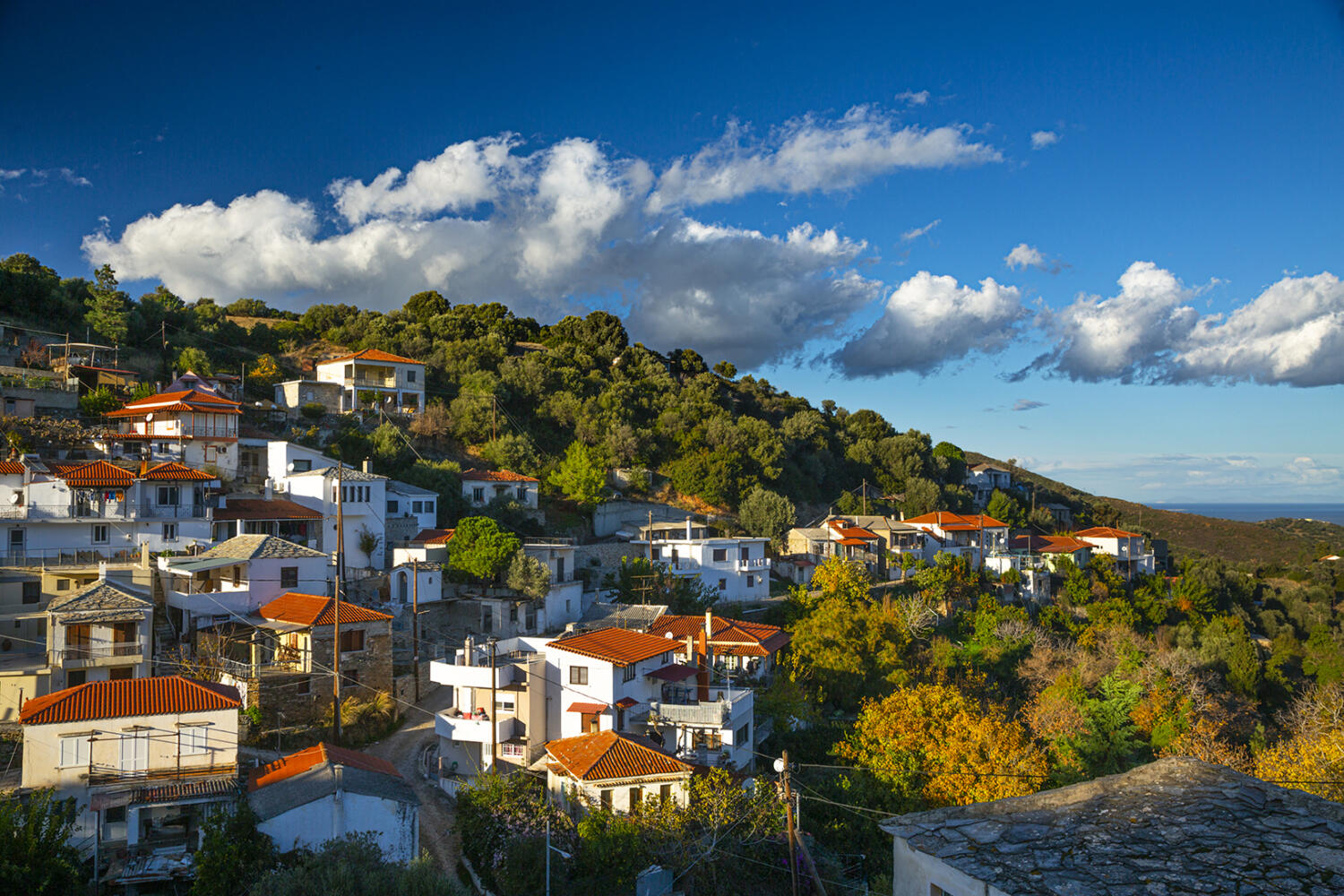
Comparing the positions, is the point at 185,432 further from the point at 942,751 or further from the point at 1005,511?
the point at 1005,511

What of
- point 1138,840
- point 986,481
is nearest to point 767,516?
point 1138,840

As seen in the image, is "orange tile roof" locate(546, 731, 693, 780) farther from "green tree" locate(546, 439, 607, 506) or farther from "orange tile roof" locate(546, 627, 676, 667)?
"green tree" locate(546, 439, 607, 506)

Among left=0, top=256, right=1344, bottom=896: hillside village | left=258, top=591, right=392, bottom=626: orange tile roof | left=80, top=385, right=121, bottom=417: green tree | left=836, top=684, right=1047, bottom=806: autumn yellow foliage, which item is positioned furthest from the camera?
left=80, top=385, right=121, bottom=417: green tree

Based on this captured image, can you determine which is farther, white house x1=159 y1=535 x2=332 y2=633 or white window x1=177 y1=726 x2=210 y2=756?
white house x1=159 y1=535 x2=332 y2=633

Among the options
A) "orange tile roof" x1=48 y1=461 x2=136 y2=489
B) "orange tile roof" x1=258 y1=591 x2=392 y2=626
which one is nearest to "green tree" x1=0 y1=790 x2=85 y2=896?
"orange tile roof" x1=258 y1=591 x2=392 y2=626

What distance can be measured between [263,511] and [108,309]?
25.2m

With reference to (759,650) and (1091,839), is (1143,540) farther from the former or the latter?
(1091,839)

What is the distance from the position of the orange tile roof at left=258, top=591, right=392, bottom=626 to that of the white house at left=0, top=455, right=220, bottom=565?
21.4 feet

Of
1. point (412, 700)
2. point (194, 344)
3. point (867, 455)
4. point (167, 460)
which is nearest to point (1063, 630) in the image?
point (867, 455)

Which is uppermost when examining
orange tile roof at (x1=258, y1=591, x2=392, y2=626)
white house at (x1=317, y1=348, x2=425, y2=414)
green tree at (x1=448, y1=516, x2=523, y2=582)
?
white house at (x1=317, y1=348, x2=425, y2=414)

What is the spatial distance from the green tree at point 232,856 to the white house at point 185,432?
2379 cm

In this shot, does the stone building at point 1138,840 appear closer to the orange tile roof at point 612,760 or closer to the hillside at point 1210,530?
the orange tile roof at point 612,760

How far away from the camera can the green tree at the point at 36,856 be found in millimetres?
12242

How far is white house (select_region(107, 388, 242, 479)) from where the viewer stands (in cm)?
3516
